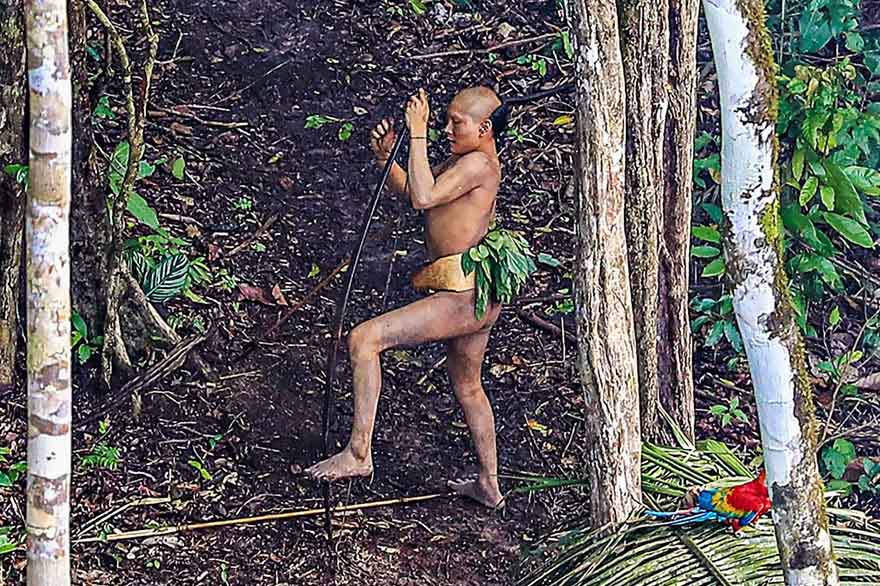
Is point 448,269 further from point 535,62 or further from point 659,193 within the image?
point 535,62

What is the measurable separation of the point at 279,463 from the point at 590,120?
1.76m

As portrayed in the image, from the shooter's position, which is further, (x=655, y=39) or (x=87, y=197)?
(x=87, y=197)

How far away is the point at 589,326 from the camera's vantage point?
2.35 metres

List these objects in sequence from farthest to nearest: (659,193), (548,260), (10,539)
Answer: (548,260), (10,539), (659,193)

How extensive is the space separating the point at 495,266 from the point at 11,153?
152cm

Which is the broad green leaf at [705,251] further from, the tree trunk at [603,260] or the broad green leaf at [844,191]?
the tree trunk at [603,260]

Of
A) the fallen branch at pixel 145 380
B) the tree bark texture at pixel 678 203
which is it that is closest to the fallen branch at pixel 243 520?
the fallen branch at pixel 145 380

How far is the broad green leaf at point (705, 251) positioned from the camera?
415 centimetres

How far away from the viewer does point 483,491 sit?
136 inches

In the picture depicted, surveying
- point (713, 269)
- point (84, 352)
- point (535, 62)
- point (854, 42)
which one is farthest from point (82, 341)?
point (854, 42)

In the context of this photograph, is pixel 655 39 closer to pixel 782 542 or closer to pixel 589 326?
pixel 589 326

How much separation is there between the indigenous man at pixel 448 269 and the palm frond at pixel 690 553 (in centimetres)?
90

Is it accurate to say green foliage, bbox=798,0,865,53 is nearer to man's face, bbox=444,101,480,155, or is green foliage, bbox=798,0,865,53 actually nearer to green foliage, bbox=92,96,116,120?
man's face, bbox=444,101,480,155

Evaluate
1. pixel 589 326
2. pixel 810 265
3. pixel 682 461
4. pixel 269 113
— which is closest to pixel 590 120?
pixel 589 326
